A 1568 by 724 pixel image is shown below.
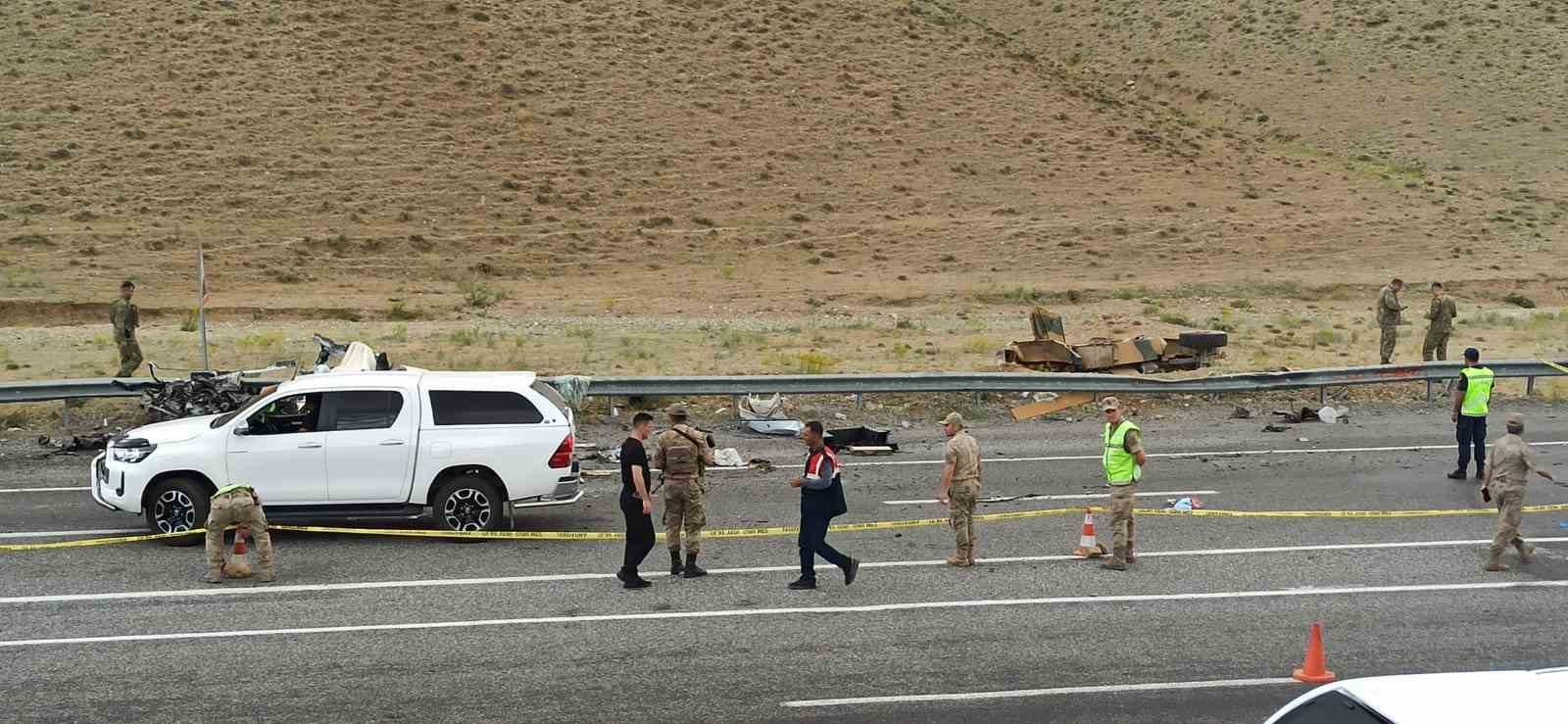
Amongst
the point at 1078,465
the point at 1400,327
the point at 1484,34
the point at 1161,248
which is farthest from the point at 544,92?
the point at 1484,34

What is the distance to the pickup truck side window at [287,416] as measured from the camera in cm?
1430

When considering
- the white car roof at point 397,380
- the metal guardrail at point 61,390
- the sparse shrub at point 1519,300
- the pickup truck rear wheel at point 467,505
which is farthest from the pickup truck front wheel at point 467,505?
the sparse shrub at point 1519,300

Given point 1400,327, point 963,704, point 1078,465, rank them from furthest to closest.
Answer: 1. point 1400,327
2. point 1078,465
3. point 963,704

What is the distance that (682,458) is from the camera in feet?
42.5

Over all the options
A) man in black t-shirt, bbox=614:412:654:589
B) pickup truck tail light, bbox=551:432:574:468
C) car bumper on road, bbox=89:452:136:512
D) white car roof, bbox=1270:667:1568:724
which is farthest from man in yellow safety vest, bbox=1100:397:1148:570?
car bumper on road, bbox=89:452:136:512

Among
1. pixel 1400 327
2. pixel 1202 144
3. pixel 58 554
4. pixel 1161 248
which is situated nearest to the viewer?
pixel 58 554

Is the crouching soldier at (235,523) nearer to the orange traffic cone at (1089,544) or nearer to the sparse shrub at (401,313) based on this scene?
the orange traffic cone at (1089,544)

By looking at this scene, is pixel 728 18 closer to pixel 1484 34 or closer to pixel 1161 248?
pixel 1161 248

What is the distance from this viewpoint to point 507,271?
4094 centimetres

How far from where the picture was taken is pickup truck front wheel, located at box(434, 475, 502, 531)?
14.4 meters

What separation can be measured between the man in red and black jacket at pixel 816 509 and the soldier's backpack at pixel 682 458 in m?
0.99

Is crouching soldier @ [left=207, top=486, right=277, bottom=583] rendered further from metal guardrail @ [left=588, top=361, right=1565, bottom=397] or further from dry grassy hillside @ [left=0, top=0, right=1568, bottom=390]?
dry grassy hillside @ [left=0, top=0, right=1568, bottom=390]

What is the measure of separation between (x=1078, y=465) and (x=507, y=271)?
2570cm

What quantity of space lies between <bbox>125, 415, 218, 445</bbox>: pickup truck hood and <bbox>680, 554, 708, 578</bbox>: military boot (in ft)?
16.6
